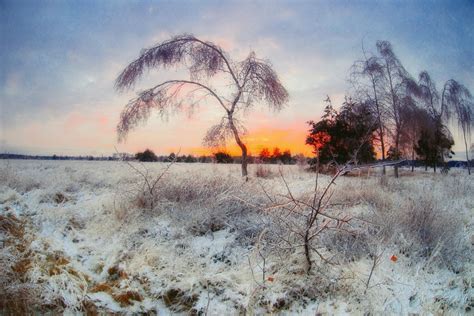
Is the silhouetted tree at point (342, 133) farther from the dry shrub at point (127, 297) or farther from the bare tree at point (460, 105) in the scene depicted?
the dry shrub at point (127, 297)

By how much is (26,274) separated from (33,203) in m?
2.72

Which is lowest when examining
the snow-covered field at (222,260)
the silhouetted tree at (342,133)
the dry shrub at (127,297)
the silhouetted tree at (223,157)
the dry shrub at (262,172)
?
the dry shrub at (127,297)

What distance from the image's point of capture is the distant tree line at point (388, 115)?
46.8ft

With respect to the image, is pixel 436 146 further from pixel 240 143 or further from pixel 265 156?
pixel 240 143

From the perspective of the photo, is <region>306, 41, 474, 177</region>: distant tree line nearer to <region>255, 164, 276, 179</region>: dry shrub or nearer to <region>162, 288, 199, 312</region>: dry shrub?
<region>255, 164, 276, 179</region>: dry shrub

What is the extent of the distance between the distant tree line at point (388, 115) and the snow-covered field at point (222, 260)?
810cm

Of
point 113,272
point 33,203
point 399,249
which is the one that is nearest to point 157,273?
point 113,272

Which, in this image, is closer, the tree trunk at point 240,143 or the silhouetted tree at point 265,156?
the tree trunk at point 240,143

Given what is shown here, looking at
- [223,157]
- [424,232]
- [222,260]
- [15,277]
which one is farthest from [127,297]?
[223,157]

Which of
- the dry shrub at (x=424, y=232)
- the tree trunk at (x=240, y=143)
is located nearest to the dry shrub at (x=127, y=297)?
the dry shrub at (x=424, y=232)

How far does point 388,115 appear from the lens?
14469 millimetres

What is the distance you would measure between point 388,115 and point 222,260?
1341 cm

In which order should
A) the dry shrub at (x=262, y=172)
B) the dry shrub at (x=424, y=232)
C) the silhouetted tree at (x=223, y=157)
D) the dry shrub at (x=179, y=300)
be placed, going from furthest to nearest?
the dry shrub at (x=262, y=172), the silhouetted tree at (x=223, y=157), the dry shrub at (x=424, y=232), the dry shrub at (x=179, y=300)

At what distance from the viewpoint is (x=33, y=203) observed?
582 cm
